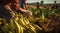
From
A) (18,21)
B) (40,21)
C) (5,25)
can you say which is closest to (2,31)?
(5,25)

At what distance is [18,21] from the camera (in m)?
5.42

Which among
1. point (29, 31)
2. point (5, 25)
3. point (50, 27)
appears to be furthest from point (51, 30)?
point (5, 25)

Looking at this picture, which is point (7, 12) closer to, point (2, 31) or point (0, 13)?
point (0, 13)

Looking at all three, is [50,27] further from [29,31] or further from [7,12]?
[7,12]

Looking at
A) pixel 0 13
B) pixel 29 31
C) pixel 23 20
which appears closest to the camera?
pixel 29 31

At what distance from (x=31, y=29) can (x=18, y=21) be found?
0.46 m

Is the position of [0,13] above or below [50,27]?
above

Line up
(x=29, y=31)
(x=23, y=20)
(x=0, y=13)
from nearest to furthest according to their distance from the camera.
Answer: (x=29, y=31) → (x=23, y=20) → (x=0, y=13)

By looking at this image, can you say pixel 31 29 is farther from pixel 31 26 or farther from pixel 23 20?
pixel 23 20

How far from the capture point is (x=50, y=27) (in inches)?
225

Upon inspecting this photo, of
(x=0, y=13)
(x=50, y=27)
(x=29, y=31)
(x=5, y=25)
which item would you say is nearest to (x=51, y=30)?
(x=50, y=27)

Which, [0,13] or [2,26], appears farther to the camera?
[0,13]

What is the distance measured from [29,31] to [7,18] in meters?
0.95

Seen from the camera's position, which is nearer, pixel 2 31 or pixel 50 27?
pixel 2 31
